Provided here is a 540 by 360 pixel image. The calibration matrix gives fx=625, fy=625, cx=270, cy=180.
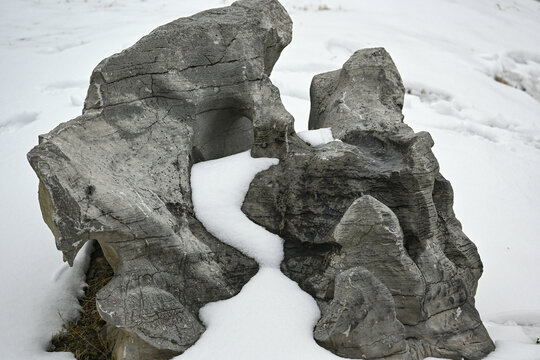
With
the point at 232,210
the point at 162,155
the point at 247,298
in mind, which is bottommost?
the point at 247,298

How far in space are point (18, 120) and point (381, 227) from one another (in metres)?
5.30

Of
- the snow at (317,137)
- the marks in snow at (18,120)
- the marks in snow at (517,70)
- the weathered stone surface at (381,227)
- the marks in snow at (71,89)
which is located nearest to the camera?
the weathered stone surface at (381,227)

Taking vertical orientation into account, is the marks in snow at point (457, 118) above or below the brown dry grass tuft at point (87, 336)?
above

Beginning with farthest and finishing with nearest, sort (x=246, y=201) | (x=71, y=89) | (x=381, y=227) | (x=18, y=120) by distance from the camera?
(x=71, y=89)
(x=18, y=120)
(x=246, y=201)
(x=381, y=227)

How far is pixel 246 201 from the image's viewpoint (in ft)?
16.4

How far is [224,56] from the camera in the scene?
5293mm

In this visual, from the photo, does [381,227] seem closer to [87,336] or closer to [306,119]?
[87,336]

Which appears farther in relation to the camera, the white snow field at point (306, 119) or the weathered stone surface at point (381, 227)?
the white snow field at point (306, 119)

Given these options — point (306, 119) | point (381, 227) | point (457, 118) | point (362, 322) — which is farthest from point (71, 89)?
point (362, 322)

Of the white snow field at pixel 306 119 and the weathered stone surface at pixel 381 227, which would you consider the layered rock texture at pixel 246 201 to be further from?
the white snow field at pixel 306 119

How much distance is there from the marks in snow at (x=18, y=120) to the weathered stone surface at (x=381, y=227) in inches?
162

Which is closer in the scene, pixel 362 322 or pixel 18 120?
pixel 362 322

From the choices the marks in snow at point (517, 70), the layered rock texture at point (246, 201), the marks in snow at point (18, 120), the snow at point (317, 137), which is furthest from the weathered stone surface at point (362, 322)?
the marks in snow at point (517, 70)

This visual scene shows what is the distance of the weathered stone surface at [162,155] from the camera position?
4.20 meters
